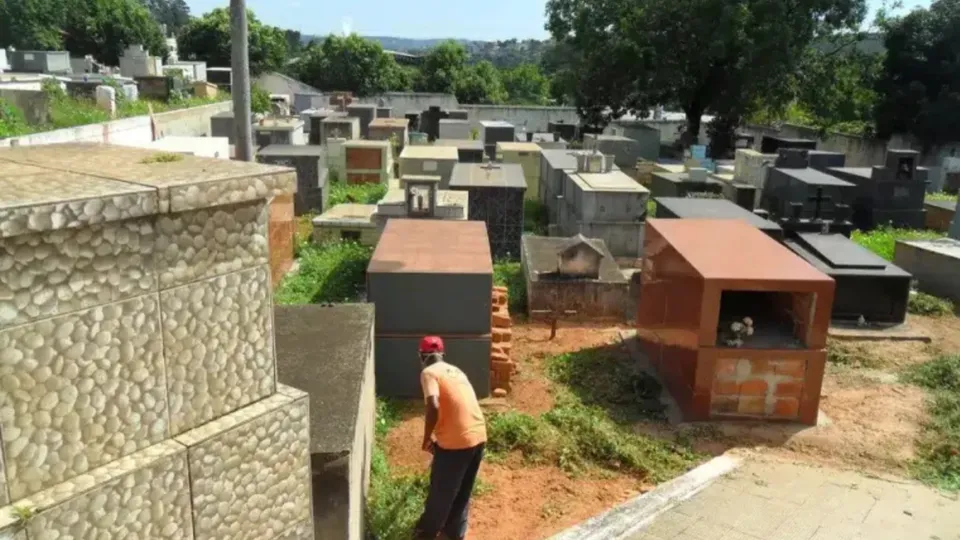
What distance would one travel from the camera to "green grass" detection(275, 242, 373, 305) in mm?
10914

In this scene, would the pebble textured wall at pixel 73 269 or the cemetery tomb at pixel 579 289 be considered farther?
the cemetery tomb at pixel 579 289

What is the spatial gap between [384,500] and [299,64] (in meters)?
50.8

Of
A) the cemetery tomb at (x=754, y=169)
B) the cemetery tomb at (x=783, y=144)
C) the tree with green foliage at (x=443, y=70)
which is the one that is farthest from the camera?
the tree with green foliage at (x=443, y=70)

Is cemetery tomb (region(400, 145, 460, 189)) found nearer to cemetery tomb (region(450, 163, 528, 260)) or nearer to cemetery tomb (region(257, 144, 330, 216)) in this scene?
cemetery tomb (region(257, 144, 330, 216))

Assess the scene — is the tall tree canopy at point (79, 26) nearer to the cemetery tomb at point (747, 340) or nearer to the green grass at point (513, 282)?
the green grass at point (513, 282)

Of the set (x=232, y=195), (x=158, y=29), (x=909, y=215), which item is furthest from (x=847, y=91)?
(x=158, y=29)

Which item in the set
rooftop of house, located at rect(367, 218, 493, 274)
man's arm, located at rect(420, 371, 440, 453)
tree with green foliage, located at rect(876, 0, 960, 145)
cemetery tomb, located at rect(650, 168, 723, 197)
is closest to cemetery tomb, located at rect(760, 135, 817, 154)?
tree with green foliage, located at rect(876, 0, 960, 145)

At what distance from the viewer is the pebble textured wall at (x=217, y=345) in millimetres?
1919

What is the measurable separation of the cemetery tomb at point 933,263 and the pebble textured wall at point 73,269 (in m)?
13.4

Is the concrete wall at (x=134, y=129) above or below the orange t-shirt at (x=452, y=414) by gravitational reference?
above

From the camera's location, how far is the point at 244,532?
2.16 metres

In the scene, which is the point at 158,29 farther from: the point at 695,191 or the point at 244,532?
the point at 244,532

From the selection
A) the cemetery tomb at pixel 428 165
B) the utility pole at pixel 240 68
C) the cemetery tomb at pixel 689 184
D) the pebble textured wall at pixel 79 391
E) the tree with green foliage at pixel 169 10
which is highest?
the tree with green foliage at pixel 169 10

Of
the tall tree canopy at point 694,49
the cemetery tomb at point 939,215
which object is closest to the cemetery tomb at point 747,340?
the cemetery tomb at point 939,215
